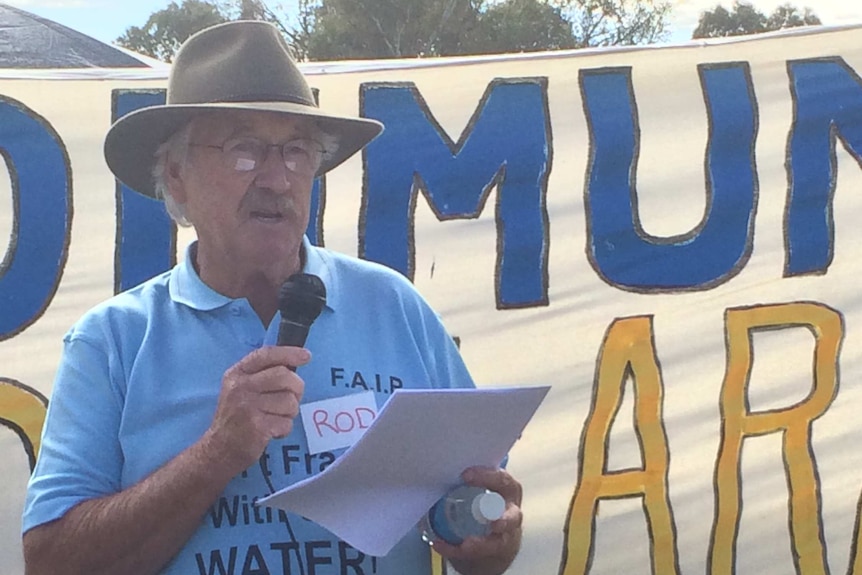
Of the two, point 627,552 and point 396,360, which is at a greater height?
point 396,360

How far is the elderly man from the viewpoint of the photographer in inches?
46.1

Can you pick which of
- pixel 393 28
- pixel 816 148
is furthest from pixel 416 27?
pixel 816 148

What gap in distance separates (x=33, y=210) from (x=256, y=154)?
1.06 meters

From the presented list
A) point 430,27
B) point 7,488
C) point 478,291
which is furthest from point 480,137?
point 430,27

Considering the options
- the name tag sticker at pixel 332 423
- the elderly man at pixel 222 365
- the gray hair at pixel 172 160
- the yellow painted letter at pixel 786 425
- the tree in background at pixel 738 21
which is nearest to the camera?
the elderly man at pixel 222 365

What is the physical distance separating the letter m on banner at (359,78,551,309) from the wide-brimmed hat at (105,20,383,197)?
0.79 m

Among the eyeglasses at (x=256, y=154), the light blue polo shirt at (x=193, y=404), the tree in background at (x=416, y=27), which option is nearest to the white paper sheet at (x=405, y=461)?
the light blue polo shirt at (x=193, y=404)

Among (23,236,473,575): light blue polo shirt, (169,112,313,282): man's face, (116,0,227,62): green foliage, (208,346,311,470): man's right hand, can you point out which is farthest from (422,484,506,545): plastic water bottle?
(116,0,227,62): green foliage

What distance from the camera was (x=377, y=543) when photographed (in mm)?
1178

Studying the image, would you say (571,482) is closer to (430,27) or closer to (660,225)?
(660,225)

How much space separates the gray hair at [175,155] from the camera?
4.57 feet

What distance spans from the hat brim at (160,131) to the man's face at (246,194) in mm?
29

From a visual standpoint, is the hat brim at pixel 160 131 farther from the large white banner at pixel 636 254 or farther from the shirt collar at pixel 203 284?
the large white banner at pixel 636 254

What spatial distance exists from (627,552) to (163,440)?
137 centimetres
